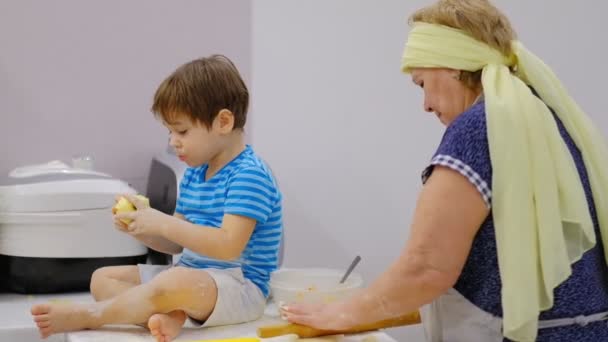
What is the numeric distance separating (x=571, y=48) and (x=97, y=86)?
105cm

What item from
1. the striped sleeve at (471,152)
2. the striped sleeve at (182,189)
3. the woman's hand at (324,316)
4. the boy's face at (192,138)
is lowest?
the woman's hand at (324,316)

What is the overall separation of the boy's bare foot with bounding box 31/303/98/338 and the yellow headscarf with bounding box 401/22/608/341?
1.91ft

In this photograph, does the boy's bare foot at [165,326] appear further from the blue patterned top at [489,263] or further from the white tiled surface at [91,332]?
the blue patterned top at [489,263]

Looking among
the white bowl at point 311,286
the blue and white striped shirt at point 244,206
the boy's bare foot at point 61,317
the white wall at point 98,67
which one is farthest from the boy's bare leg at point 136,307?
the white wall at point 98,67

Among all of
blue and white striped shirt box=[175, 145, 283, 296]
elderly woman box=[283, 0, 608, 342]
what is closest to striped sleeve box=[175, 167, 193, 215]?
blue and white striped shirt box=[175, 145, 283, 296]

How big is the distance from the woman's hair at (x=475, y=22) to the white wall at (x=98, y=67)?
890 millimetres

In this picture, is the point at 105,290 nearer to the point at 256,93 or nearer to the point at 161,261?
the point at 161,261

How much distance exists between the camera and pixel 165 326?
45.4 inches

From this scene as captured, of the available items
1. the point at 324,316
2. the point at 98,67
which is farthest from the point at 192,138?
the point at 98,67

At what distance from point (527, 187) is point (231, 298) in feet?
1.59

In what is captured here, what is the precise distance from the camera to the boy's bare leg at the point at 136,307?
117 cm

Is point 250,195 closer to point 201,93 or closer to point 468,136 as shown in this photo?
point 201,93

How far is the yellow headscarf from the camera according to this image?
0.96 metres

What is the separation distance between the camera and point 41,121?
1784 mm
